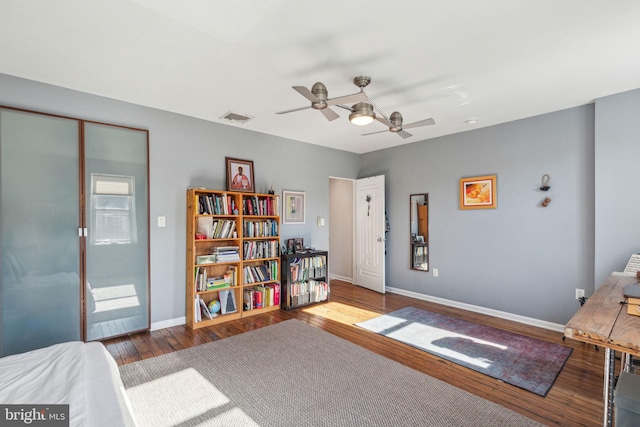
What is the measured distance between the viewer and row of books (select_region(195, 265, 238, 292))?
368cm

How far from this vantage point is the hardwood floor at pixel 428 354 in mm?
2141

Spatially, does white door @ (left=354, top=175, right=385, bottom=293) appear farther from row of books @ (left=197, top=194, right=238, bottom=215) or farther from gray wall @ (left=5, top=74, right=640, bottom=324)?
row of books @ (left=197, top=194, right=238, bottom=215)

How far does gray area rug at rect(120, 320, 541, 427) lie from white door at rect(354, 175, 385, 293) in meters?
2.48

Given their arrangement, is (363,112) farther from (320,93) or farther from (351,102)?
(320,93)

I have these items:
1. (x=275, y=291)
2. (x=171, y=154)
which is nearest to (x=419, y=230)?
(x=275, y=291)

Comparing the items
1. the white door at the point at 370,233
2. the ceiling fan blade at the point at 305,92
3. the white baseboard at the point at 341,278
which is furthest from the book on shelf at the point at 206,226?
the white baseboard at the point at 341,278

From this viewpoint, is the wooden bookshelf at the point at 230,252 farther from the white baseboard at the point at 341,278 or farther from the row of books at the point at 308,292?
the white baseboard at the point at 341,278

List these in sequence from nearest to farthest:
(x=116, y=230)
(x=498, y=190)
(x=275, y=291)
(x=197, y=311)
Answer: (x=116, y=230)
(x=197, y=311)
(x=498, y=190)
(x=275, y=291)

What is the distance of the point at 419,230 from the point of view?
500cm

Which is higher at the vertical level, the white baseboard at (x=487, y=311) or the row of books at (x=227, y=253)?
the row of books at (x=227, y=253)

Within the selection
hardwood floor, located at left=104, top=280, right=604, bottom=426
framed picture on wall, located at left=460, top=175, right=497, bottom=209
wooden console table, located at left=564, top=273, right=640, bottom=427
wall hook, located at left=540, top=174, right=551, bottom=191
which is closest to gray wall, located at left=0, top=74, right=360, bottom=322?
hardwood floor, located at left=104, top=280, right=604, bottom=426

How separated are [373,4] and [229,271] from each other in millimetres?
3390

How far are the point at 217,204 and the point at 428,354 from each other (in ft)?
9.84

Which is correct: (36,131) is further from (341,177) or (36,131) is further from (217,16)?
(341,177)
